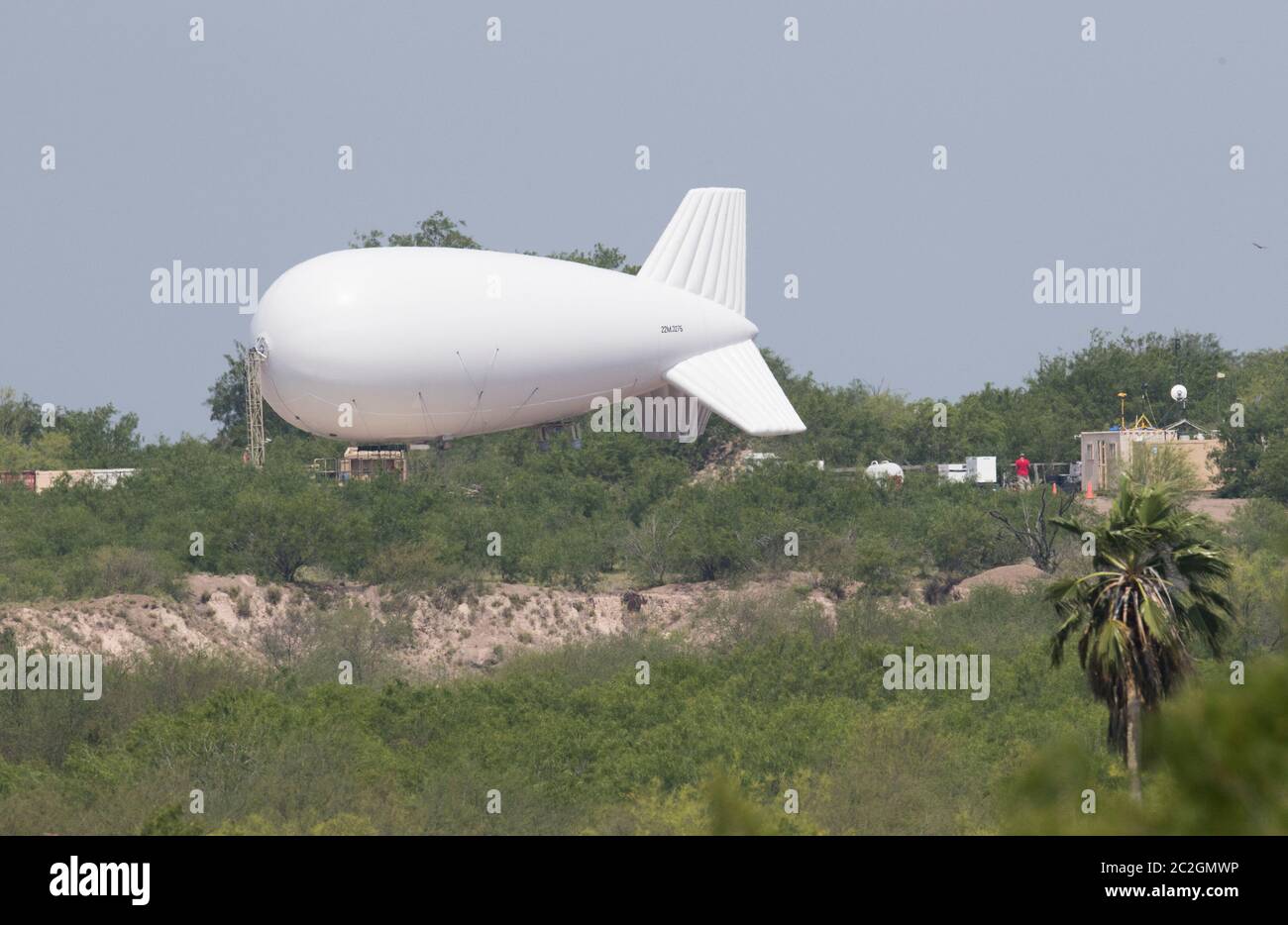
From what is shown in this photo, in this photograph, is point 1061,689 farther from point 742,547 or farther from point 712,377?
point 742,547

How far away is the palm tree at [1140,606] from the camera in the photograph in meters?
40.7

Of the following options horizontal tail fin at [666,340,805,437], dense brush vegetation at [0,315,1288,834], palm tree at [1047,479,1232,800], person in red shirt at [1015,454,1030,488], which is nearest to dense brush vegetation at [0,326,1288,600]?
dense brush vegetation at [0,315,1288,834]

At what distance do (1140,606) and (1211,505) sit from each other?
55.7 m

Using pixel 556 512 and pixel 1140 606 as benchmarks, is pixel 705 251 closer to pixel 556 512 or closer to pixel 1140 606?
pixel 556 512

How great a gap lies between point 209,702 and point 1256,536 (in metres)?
44.7

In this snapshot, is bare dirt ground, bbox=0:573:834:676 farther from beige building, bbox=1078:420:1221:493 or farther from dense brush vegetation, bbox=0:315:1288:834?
beige building, bbox=1078:420:1221:493

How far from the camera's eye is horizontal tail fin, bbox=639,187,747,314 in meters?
69.1

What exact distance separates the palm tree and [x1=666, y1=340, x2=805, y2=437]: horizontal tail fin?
25112 millimetres

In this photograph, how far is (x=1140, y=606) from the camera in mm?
40625

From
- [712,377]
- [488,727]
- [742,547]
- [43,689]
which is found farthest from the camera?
[742,547]

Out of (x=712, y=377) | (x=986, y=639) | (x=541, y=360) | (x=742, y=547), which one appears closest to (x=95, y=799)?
(x=541, y=360)

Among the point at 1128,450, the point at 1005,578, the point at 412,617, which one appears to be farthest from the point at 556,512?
the point at 1128,450

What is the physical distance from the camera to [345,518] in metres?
83.9

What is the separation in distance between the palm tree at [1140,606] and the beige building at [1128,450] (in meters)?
56.7
